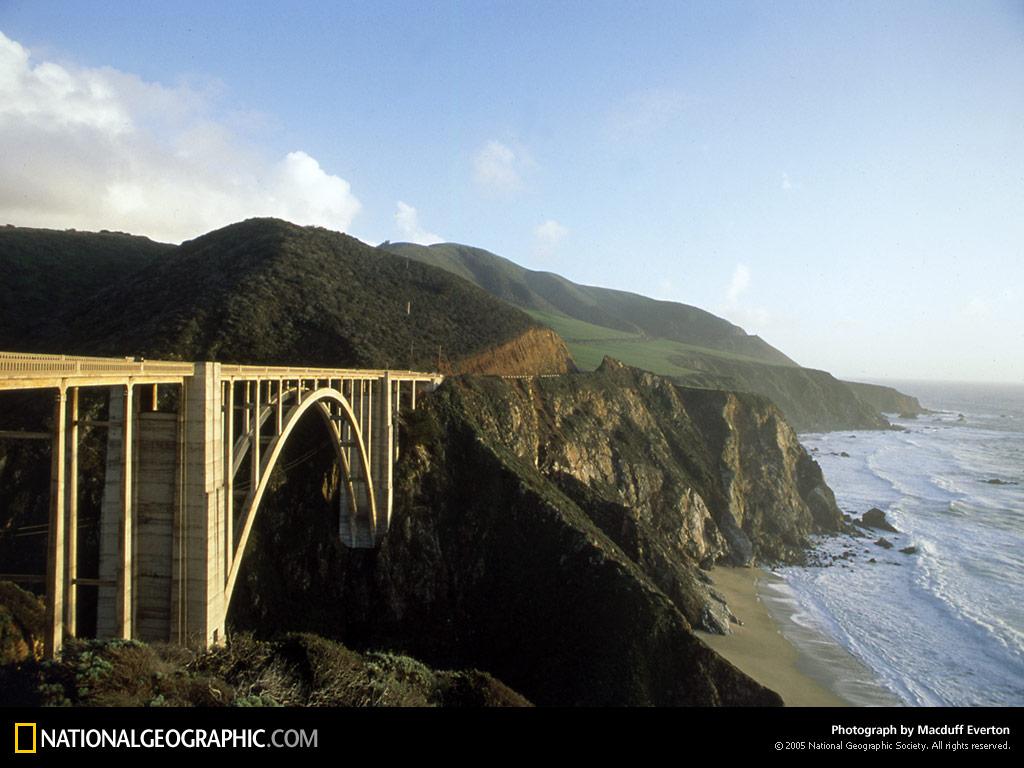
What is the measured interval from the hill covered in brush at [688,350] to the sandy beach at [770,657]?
47.4m

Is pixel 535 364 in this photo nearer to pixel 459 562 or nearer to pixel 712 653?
pixel 459 562

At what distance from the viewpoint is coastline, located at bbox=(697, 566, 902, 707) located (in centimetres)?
2228

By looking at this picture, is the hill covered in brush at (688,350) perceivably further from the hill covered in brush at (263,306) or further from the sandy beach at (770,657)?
the sandy beach at (770,657)

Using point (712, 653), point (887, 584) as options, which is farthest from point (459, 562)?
point (887, 584)

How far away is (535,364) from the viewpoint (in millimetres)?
49562

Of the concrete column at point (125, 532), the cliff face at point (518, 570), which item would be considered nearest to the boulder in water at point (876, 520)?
the cliff face at point (518, 570)

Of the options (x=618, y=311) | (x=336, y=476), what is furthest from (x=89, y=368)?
(x=618, y=311)

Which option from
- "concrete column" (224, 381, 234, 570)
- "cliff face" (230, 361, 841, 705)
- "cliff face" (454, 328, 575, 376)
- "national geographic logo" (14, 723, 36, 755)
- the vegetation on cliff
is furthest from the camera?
"cliff face" (454, 328, 575, 376)

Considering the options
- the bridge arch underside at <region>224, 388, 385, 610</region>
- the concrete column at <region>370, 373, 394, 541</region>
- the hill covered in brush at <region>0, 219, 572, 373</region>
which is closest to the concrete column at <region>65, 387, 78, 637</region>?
the bridge arch underside at <region>224, 388, 385, 610</region>

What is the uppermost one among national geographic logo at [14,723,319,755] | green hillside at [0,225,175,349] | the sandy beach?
green hillside at [0,225,175,349]

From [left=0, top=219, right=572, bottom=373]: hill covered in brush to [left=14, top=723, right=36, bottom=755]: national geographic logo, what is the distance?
27.8 metres

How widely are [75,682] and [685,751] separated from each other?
800 cm

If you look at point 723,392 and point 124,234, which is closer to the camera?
point 723,392

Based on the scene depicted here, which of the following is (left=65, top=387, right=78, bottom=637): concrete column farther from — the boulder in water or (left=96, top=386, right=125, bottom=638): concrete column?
the boulder in water
